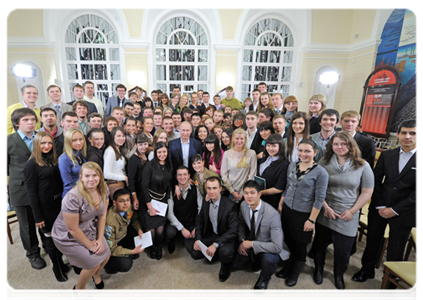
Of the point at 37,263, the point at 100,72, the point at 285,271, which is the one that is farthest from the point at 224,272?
the point at 100,72

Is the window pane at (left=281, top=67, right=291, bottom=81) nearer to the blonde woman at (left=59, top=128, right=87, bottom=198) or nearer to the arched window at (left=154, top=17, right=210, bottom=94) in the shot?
the arched window at (left=154, top=17, right=210, bottom=94)

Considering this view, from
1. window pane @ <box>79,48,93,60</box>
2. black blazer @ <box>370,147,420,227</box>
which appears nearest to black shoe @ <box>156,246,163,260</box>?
black blazer @ <box>370,147,420,227</box>

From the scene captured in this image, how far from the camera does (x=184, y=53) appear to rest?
828cm

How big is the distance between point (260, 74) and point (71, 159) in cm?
841

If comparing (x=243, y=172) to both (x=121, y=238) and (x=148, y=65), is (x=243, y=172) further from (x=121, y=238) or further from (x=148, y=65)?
(x=148, y=65)

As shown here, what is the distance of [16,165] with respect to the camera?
2.04 metres

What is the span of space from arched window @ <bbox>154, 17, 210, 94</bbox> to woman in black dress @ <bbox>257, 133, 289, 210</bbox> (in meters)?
6.86

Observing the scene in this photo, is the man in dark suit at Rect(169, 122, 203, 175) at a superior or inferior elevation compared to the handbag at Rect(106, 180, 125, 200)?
superior

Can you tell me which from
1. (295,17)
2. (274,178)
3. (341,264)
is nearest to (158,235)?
(274,178)

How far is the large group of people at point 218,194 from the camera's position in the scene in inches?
71.5

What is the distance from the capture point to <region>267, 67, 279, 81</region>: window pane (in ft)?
28.8

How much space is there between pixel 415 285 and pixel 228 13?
28.2 ft

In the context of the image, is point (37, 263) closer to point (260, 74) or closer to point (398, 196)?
point (398, 196)

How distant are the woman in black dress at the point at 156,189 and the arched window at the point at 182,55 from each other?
6690 millimetres
